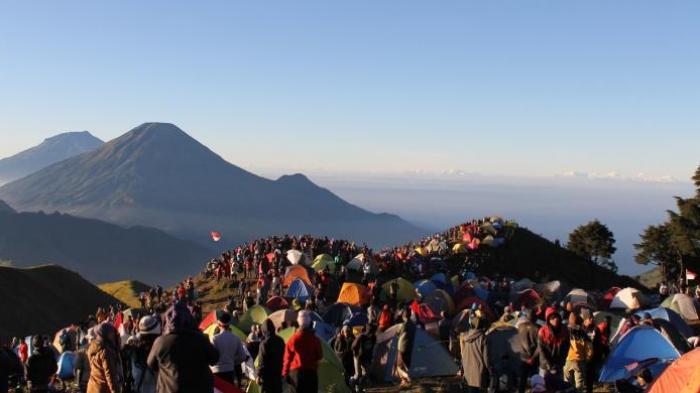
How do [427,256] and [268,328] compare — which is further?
[427,256]

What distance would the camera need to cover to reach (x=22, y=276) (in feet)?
133

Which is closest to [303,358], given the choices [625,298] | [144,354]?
[144,354]

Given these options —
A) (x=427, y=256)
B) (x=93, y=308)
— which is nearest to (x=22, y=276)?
(x=93, y=308)

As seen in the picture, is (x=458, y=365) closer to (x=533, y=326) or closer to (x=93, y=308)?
(x=533, y=326)

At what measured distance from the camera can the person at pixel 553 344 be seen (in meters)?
9.29

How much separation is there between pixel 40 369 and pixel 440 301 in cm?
1515

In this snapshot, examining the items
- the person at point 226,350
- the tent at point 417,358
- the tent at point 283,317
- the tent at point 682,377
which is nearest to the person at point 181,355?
the person at point 226,350

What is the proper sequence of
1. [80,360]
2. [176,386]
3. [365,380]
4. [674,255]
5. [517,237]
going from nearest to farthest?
1. [176,386]
2. [80,360]
3. [365,380]
4. [517,237]
5. [674,255]

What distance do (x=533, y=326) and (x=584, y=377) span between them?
1.67 metres

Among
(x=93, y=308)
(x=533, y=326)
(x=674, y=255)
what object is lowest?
(x=93, y=308)

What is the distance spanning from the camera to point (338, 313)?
693 inches

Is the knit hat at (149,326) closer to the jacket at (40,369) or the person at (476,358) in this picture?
the jacket at (40,369)

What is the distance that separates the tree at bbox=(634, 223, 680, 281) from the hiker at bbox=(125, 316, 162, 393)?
5198 cm

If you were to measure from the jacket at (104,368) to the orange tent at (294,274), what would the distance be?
54.2 ft
